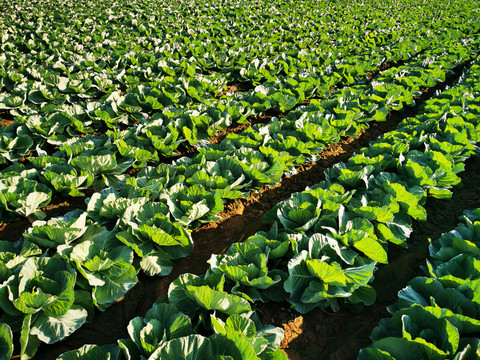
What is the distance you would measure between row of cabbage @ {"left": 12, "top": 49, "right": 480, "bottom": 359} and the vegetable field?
2 centimetres

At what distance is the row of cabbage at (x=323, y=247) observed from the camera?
2145 millimetres

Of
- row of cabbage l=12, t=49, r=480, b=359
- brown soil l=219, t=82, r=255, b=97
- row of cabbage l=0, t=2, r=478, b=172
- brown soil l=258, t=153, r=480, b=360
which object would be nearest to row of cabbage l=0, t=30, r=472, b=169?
row of cabbage l=0, t=2, r=478, b=172

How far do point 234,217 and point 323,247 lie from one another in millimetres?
1280

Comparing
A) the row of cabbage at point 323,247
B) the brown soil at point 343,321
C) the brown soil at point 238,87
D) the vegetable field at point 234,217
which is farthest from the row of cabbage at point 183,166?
the brown soil at point 238,87

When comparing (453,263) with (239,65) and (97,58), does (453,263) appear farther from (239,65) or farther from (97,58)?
(97,58)

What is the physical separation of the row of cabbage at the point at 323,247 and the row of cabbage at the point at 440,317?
33 centimetres

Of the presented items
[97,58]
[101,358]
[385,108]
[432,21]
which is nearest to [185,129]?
[101,358]

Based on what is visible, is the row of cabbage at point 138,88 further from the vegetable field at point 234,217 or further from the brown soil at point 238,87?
the brown soil at point 238,87

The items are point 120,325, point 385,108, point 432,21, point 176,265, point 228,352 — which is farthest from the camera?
point 432,21

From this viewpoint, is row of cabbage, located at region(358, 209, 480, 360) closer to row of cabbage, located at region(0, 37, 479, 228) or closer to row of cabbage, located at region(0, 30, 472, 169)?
row of cabbage, located at region(0, 37, 479, 228)

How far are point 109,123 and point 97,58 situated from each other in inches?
141

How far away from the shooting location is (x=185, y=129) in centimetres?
441

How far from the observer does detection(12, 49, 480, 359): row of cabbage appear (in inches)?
84.4

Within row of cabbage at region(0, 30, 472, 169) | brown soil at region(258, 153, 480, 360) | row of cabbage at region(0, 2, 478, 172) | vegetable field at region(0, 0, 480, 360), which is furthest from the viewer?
row of cabbage at region(0, 2, 478, 172)
